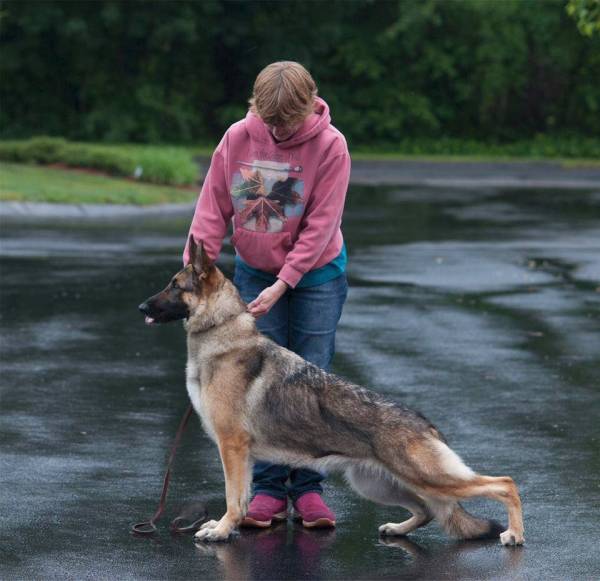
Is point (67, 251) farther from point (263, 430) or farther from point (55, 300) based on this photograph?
point (263, 430)

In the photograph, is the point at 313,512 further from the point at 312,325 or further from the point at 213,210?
the point at 213,210

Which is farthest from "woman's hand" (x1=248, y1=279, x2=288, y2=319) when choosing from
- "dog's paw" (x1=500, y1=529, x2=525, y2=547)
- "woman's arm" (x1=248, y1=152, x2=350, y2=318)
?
"dog's paw" (x1=500, y1=529, x2=525, y2=547)

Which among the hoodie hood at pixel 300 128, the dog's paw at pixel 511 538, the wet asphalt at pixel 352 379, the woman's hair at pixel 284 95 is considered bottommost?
the wet asphalt at pixel 352 379

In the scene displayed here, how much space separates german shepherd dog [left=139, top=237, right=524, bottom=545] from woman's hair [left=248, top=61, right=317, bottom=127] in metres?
0.62

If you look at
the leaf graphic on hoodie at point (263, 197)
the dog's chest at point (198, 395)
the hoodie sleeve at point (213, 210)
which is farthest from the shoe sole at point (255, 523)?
the leaf graphic on hoodie at point (263, 197)

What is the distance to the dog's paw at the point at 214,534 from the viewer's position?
5.95 metres

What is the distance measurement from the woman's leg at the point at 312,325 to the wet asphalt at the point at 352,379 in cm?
21

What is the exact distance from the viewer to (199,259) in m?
5.89

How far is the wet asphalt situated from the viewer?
18.9ft

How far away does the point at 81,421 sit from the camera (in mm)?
8312

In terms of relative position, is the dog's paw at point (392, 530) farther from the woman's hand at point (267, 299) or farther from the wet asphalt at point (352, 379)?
the woman's hand at point (267, 299)

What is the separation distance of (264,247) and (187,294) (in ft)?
1.42

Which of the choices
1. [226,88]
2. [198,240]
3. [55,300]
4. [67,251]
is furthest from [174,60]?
[198,240]

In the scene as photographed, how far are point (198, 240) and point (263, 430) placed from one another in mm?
856
